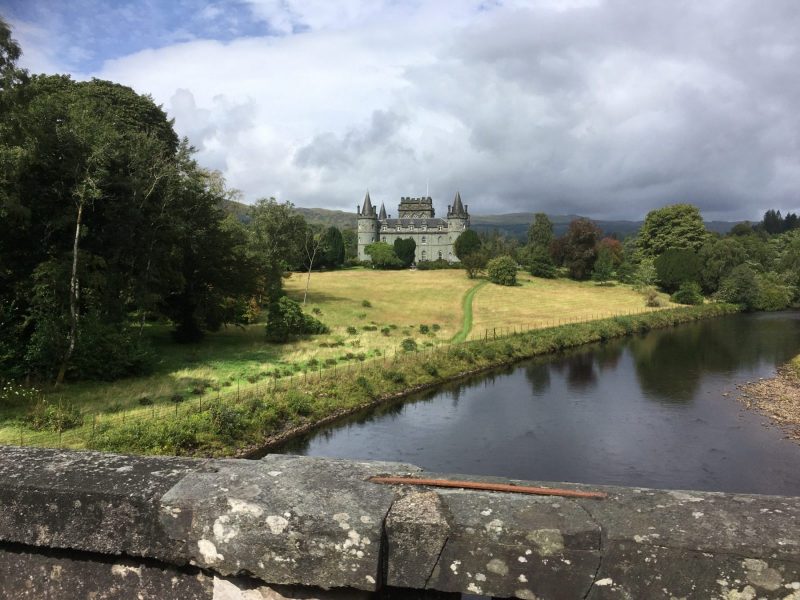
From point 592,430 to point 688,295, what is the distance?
181ft

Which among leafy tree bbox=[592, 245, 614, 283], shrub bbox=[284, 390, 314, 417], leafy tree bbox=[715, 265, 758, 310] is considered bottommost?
shrub bbox=[284, 390, 314, 417]

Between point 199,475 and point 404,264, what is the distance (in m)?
106

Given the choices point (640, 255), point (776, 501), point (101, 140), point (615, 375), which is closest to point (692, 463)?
point (615, 375)

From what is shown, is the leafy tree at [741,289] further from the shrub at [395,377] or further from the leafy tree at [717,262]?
the shrub at [395,377]

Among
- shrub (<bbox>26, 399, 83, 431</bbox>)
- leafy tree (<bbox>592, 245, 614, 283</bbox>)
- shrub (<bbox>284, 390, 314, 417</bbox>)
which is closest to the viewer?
shrub (<bbox>26, 399, 83, 431</bbox>)

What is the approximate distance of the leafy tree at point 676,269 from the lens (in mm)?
77562

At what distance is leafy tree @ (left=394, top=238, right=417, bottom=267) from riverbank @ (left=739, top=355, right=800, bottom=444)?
7898cm

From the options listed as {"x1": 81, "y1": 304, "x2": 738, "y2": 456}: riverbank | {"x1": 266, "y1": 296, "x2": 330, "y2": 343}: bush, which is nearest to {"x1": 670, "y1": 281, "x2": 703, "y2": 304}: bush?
{"x1": 81, "y1": 304, "x2": 738, "y2": 456}: riverbank

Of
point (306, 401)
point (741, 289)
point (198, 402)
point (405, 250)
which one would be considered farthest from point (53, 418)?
point (405, 250)

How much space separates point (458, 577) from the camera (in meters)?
2.58

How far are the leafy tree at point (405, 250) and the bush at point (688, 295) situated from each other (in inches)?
1969

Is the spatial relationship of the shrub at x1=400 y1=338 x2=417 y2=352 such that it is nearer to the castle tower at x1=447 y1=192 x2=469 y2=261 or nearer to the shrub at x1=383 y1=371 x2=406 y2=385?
the shrub at x1=383 y1=371 x2=406 y2=385

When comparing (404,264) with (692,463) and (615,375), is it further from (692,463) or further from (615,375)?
(692,463)

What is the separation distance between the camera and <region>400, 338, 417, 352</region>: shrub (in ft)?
121
